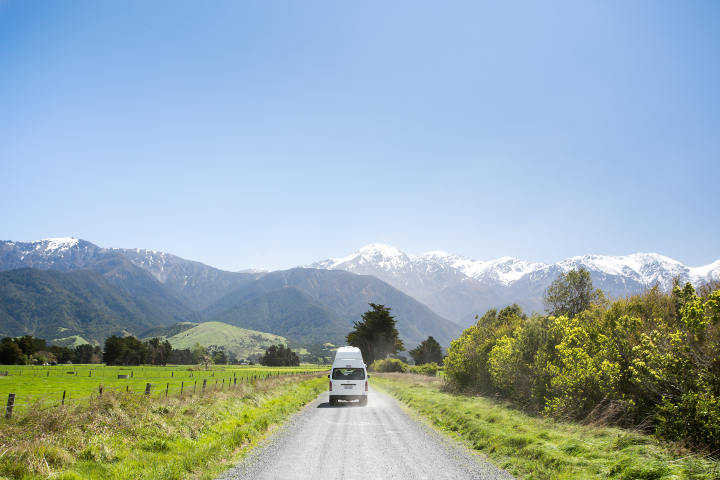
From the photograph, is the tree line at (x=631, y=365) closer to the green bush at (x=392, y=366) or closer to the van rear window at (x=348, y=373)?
the van rear window at (x=348, y=373)

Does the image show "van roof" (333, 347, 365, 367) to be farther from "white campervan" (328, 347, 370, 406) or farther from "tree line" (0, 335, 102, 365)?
"tree line" (0, 335, 102, 365)

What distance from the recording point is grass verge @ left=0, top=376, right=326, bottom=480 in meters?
9.27

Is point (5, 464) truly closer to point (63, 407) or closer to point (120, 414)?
point (63, 407)

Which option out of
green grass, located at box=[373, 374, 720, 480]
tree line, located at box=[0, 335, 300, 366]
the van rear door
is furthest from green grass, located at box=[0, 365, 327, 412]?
tree line, located at box=[0, 335, 300, 366]

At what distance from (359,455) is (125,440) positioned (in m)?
6.57

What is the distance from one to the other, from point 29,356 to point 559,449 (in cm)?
14199

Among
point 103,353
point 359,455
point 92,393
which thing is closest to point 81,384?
point 92,393

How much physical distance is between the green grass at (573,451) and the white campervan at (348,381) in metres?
8.43

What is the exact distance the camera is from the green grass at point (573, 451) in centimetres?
845

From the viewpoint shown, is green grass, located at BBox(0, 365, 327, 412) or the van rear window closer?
green grass, located at BBox(0, 365, 327, 412)

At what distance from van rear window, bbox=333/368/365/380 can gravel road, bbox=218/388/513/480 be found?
270 inches

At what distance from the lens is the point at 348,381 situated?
24156 millimetres

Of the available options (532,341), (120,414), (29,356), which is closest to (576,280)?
(532,341)

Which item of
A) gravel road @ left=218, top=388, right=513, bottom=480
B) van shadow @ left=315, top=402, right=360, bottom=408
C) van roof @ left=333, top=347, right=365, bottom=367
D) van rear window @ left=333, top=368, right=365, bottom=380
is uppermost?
van roof @ left=333, top=347, right=365, bottom=367
